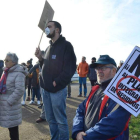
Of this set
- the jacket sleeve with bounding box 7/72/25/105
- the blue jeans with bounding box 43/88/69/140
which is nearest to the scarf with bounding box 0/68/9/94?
the jacket sleeve with bounding box 7/72/25/105

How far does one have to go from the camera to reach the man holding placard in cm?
310

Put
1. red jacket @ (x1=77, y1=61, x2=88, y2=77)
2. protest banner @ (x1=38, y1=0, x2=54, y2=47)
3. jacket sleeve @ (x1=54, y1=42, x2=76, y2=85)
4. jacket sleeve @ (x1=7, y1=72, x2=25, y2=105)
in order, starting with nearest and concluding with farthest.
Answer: jacket sleeve @ (x1=54, y1=42, x2=76, y2=85) < jacket sleeve @ (x1=7, y1=72, x2=25, y2=105) < protest banner @ (x1=38, y1=0, x2=54, y2=47) < red jacket @ (x1=77, y1=61, x2=88, y2=77)

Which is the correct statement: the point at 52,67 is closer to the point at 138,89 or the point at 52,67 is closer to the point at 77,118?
the point at 77,118

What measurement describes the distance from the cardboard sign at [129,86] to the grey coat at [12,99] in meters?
1.94

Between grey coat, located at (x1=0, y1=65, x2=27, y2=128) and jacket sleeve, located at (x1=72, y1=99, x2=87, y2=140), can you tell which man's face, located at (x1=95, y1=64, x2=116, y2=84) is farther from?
grey coat, located at (x1=0, y1=65, x2=27, y2=128)

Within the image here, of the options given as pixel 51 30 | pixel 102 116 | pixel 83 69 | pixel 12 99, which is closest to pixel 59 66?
pixel 51 30

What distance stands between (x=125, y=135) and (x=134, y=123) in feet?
10.6

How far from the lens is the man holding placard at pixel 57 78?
122 inches

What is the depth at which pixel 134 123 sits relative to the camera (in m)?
4.87

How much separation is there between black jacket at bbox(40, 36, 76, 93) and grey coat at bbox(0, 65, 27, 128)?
17.6 inches

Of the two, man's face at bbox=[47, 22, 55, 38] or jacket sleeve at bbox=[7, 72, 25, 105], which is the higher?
man's face at bbox=[47, 22, 55, 38]

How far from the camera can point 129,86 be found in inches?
69.8

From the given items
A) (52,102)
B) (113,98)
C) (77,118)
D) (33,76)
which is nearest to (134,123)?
(52,102)

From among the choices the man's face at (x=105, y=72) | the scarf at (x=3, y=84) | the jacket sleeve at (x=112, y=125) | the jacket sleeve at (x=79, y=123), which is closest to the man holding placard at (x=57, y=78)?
the scarf at (x=3, y=84)
